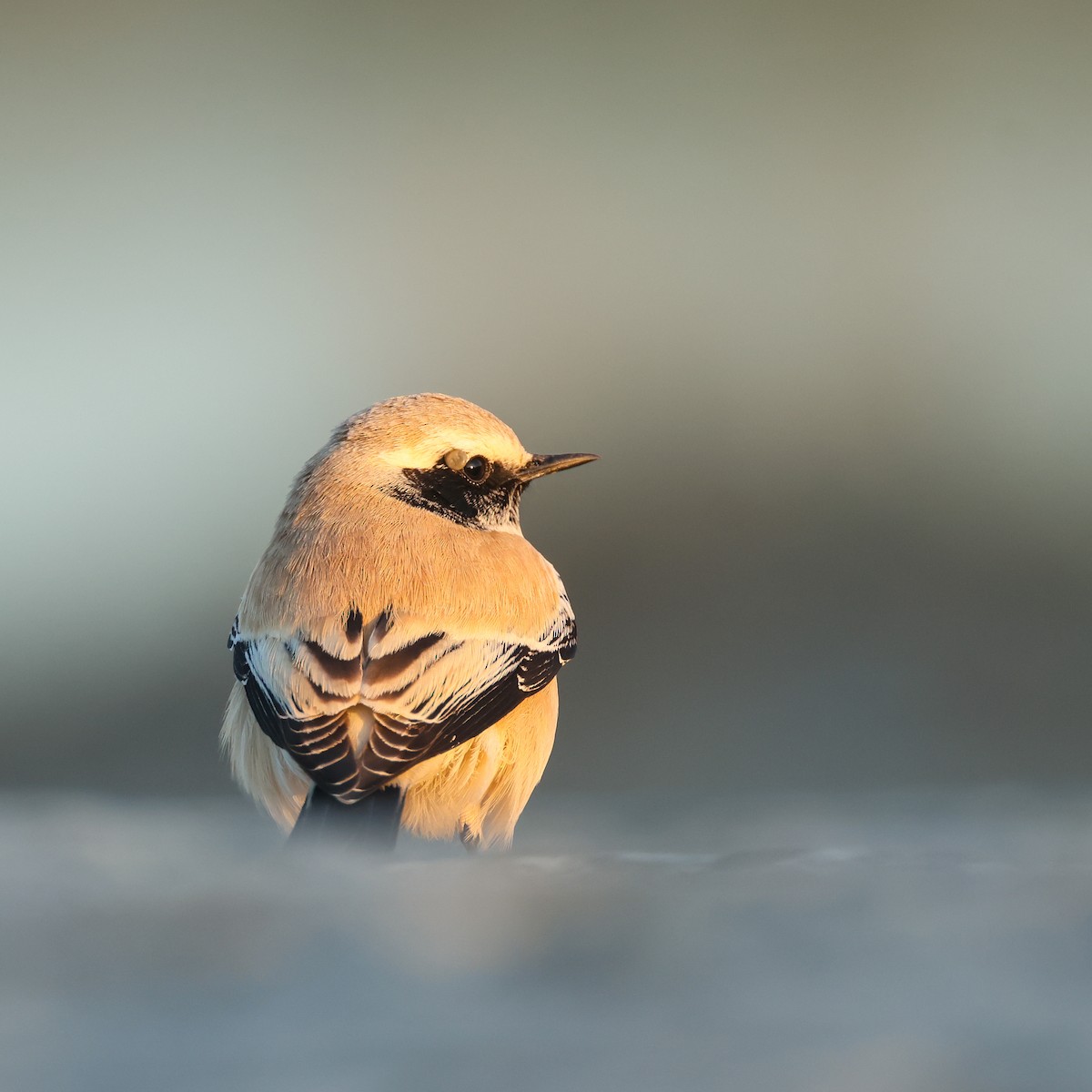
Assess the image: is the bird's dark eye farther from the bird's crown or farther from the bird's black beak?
the bird's black beak

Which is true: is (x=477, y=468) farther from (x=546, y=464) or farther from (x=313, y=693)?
(x=313, y=693)

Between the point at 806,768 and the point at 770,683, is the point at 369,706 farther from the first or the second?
the point at 770,683

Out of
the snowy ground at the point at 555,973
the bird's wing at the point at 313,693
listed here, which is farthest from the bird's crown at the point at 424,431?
the snowy ground at the point at 555,973

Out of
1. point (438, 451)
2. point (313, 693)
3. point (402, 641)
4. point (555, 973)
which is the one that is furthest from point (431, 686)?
point (555, 973)

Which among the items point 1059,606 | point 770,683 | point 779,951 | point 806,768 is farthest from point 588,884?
point 1059,606

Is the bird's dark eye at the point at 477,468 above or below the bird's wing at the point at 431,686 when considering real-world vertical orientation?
above

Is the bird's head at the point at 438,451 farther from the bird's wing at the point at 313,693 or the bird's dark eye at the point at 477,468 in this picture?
the bird's wing at the point at 313,693

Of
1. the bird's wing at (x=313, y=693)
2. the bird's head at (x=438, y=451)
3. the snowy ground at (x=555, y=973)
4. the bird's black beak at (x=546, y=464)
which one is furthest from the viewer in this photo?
the bird's black beak at (x=546, y=464)
